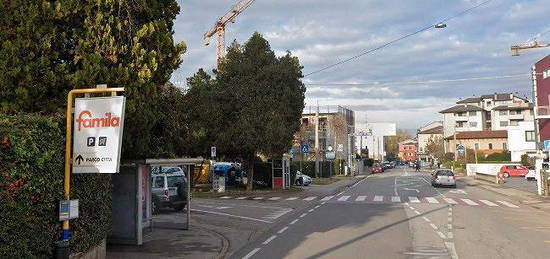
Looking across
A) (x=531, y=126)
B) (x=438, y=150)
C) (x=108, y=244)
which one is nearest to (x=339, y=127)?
(x=531, y=126)

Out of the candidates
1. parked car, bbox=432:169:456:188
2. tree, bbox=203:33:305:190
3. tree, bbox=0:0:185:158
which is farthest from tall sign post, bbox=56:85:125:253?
parked car, bbox=432:169:456:188

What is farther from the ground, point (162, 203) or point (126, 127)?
point (126, 127)

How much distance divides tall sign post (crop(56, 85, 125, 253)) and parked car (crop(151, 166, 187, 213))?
12229 mm

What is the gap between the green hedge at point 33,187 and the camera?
7.37 m

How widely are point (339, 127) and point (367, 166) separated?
14.3m

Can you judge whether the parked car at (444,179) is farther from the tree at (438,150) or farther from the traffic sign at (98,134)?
the tree at (438,150)

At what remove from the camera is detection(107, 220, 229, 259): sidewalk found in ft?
37.7

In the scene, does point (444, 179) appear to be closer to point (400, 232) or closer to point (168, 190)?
point (168, 190)

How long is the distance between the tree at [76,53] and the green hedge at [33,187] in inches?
73.7

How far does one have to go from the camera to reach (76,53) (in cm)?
1075

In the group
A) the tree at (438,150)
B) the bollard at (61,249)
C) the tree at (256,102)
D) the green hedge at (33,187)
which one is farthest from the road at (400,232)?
the tree at (438,150)

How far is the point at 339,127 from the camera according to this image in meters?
85.8

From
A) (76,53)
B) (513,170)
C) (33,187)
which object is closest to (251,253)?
(33,187)

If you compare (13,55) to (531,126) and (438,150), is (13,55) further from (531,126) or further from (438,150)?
(438,150)
